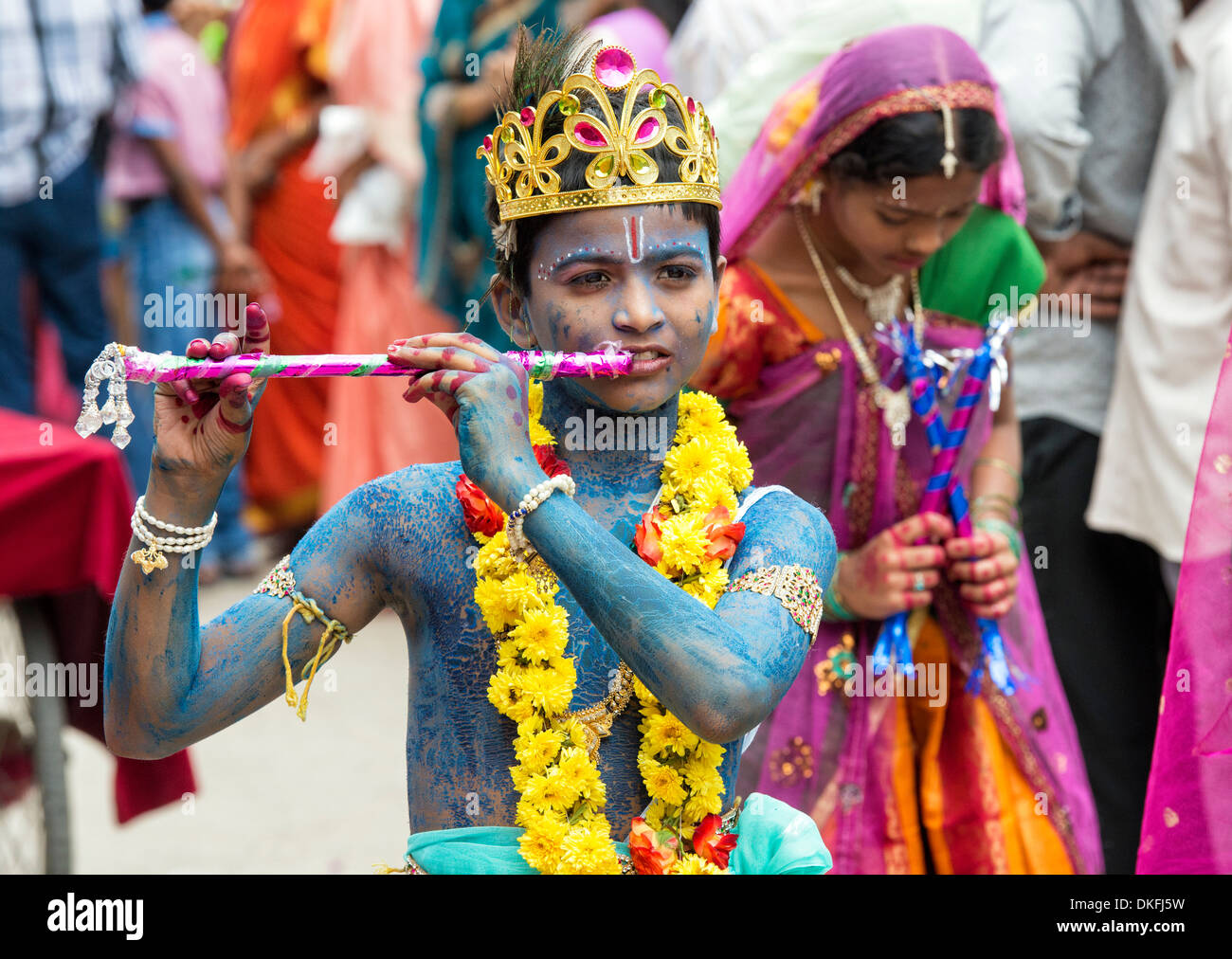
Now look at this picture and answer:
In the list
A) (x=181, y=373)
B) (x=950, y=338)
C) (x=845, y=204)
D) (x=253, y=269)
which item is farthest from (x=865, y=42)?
(x=253, y=269)

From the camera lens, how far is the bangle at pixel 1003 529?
10.7 ft

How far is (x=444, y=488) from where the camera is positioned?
2109 mm

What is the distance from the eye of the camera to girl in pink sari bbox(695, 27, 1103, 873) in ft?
10.3

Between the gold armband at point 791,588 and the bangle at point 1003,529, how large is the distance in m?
1.33

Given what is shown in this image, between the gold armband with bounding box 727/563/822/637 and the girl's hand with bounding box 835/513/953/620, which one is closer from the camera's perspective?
the gold armband with bounding box 727/563/822/637

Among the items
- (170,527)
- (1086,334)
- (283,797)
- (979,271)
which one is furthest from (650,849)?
(283,797)

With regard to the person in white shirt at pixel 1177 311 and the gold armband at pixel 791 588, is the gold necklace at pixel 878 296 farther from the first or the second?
the gold armband at pixel 791 588

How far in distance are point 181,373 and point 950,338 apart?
6.39ft

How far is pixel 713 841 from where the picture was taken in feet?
6.70

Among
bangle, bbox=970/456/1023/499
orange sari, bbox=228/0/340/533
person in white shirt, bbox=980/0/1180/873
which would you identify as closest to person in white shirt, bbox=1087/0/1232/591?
person in white shirt, bbox=980/0/1180/873

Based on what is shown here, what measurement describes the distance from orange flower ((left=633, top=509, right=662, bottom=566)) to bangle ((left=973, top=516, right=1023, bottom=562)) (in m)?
1.34

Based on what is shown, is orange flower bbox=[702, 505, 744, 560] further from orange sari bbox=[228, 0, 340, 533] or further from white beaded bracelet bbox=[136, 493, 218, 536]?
orange sari bbox=[228, 0, 340, 533]

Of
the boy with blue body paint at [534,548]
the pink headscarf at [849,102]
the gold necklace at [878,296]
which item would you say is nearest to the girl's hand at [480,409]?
the boy with blue body paint at [534,548]
